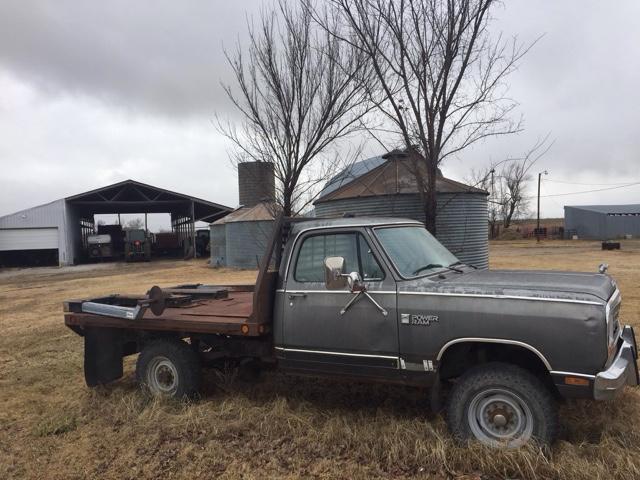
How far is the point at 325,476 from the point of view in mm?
3785

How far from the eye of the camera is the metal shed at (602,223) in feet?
195

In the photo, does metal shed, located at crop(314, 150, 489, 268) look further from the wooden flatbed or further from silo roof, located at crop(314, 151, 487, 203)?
the wooden flatbed

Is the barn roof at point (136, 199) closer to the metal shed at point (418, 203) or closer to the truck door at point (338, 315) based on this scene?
the metal shed at point (418, 203)

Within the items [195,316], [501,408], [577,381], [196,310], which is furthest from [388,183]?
[577,381]

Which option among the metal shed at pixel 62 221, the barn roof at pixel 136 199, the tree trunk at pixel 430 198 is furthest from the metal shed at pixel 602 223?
the tree trunk at pixel 430 198

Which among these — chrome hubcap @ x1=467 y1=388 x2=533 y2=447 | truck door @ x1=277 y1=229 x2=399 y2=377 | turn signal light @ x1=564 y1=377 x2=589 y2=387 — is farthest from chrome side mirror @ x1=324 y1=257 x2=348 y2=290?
turn signal light @ x1=564 y1=377 x2=589 y2=387

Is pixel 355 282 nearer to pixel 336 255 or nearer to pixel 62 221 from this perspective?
pixel 336 255

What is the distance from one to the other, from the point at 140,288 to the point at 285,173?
1093 cm

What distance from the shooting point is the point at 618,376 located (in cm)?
358

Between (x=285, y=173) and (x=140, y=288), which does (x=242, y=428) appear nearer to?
(x=285, y=173)

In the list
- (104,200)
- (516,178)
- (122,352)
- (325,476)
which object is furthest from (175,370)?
(516,178)

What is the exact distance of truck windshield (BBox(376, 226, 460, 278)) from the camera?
447 cm

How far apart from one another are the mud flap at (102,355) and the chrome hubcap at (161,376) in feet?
2.17

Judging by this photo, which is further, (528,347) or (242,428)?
(242,428)
